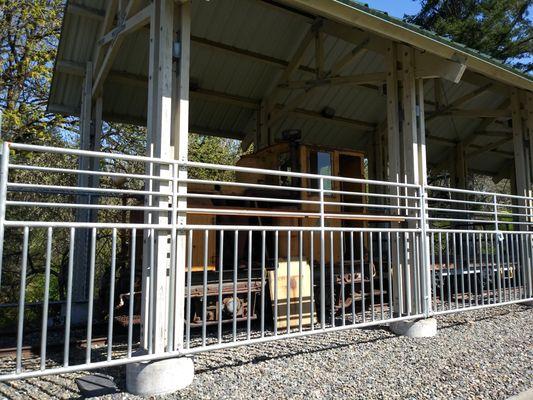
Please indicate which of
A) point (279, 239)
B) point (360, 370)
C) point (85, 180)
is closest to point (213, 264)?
point (279, 239)

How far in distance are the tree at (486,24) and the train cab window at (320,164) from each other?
→ 1215 cm

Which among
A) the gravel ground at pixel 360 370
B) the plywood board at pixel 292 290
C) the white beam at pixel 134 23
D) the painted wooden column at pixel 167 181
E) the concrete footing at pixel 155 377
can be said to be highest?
the white beam at pixel 134 23

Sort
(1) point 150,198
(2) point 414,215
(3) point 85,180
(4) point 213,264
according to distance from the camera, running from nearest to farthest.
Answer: (1) point 150,198
(4) point 213,264
(2) point 414,215
(3) point 85,180

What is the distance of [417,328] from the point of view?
6.09m

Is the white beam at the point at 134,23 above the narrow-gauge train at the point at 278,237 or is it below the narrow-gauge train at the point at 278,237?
above

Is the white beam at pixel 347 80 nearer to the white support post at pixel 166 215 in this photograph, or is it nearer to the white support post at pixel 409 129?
the white support post at pixel 409 129

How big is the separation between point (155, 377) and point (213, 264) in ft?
8.19

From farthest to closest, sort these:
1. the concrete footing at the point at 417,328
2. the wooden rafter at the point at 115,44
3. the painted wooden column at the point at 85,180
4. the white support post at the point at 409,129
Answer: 1. the painted wooden column at the point at 85,180
2. the white support post at the point at 409,129
3. the concrete footing at the point at 417,328
4. the wooden rafter at the point at 115,44

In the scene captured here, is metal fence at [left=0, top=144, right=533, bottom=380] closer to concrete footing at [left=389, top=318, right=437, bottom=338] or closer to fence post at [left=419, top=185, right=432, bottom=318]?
fence post at [left=419, top=185, right=432, bottom=318]

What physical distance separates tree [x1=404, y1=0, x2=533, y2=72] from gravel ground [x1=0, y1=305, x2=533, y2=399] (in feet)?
46.2

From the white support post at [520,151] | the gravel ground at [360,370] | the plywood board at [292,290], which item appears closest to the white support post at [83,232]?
the gravel ground at [360,370]

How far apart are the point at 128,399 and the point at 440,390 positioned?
9.36 feet

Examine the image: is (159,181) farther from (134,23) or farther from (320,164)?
(320,164)

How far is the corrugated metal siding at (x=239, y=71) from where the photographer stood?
8.06 metres
